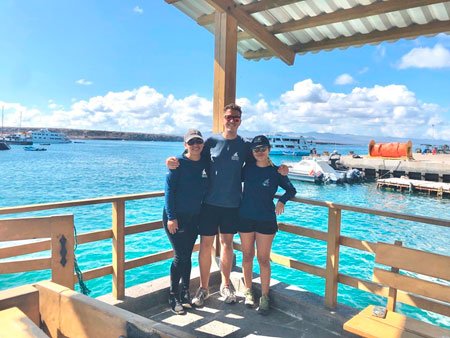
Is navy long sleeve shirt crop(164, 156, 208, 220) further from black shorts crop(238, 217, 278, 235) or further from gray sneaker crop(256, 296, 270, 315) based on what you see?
gray sneaker crop(256, 296, 270, 315)

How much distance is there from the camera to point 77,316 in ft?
3.87

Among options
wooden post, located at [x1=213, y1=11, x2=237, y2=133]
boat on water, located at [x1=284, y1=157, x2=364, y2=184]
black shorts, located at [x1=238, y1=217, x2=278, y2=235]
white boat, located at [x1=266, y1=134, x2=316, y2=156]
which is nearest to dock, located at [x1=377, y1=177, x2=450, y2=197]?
boat on water, located at [x1=284, y1=157, x2=364, y2=184]

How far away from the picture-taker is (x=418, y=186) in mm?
22875

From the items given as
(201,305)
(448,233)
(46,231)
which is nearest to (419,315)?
(201,305)

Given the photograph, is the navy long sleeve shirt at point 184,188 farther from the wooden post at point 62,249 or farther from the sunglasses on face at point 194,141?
the wooden post at point 62,249

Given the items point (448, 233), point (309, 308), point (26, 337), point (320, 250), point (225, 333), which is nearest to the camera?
point (26, 337)

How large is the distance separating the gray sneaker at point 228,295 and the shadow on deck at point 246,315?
38mm

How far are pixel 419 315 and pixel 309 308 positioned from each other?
3.46 metres

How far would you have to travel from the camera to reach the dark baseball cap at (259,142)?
2956mm

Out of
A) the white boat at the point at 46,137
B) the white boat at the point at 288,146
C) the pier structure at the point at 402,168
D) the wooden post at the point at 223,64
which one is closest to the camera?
the wooden post at the point at 223,64

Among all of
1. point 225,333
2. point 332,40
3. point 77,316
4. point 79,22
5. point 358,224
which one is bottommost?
point 358,224

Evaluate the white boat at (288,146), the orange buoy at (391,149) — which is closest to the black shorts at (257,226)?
the orange buoy at (391,149)

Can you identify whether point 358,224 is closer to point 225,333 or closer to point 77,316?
point 225,333

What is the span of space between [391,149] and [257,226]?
32.2 meters
